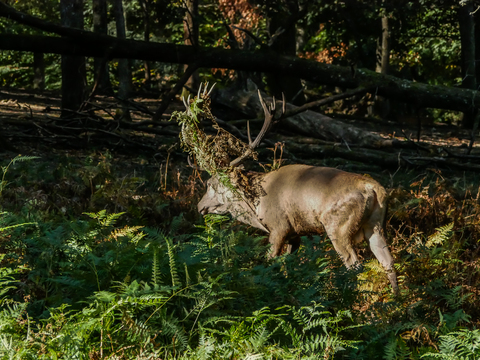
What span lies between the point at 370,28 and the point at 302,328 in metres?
23.9

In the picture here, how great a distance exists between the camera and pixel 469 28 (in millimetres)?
20172

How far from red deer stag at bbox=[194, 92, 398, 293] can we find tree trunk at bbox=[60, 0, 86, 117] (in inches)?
282

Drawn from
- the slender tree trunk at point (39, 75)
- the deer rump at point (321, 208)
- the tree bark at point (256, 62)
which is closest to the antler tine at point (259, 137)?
the deer rump at point (321, 208)

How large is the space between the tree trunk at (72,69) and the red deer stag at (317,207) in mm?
7162

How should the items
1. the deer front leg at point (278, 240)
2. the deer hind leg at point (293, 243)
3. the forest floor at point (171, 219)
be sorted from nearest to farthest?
the forest floor at point (171, 219), the deer front leg at point (278, 240), the deer hind leg at point (293, 243)

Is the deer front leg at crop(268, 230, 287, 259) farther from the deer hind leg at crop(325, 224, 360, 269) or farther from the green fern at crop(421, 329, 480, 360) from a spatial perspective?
the green fern at crop(421, 329, 480, 360)

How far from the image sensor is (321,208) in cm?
570

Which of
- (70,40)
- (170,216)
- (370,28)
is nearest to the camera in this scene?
(170,216)

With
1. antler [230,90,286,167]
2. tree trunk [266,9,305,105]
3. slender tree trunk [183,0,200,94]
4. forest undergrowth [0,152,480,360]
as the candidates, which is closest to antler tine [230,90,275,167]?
antler [230,90,286,167]

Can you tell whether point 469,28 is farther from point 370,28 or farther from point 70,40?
point 70,40

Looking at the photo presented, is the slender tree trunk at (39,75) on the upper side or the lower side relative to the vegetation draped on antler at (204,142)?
lower

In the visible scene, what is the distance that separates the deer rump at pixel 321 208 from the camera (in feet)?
18.2

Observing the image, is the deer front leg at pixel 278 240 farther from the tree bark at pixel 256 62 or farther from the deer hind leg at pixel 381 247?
the tree bark at pixel 256 62

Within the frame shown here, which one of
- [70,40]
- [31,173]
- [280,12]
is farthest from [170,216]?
[280,12]
